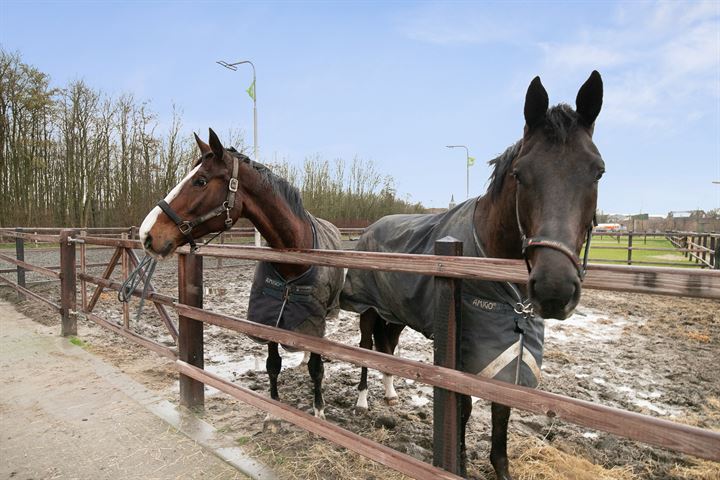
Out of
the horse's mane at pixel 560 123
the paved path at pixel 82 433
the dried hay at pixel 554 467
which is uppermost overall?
Answer: the horse's mane at pixel 560 123

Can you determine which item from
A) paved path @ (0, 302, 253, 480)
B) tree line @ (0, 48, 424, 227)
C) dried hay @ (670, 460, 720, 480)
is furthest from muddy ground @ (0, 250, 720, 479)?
tree line @ (0, 48, 424, 227)

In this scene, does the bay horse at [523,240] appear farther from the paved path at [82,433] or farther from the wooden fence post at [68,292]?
the wooden fence post at [68,292]

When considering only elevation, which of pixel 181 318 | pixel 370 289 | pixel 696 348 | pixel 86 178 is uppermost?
pixel 86 178

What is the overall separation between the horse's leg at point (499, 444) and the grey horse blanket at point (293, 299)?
1349mm

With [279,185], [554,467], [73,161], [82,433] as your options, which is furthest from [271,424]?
[73,161]

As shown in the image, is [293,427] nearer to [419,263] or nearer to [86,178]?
[419,263]

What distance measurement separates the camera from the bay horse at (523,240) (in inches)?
51.1

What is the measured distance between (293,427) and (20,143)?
22950 mm

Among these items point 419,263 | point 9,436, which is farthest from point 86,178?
point 419,263

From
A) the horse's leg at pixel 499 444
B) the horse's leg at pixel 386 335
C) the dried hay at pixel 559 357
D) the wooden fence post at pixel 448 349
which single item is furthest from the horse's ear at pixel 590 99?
the dried hay at pixel 559 357

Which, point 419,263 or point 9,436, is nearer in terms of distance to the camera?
point 419,263

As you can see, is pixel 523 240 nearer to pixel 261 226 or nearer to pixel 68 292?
pixel 261 226

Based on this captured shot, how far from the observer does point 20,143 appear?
19016 millimetres

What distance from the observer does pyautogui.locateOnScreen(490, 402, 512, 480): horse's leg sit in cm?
214
